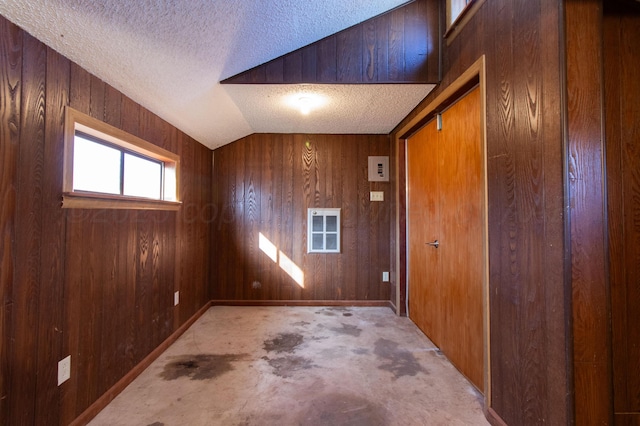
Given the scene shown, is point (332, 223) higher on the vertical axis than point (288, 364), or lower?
higher

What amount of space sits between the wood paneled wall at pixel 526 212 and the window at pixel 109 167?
232 cm

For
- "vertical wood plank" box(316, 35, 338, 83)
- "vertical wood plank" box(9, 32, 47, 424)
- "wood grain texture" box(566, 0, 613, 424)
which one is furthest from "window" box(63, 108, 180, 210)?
"wood grain texture" box(566, 0, 613, 424)

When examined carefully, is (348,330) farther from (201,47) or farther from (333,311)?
(201,47)

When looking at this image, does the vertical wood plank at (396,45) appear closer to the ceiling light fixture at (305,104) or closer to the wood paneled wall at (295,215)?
the ceiling light fixture at (305,104)

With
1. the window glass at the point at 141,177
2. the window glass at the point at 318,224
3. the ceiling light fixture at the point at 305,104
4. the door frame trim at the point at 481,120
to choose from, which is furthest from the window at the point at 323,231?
the window glass at the point at 141,177

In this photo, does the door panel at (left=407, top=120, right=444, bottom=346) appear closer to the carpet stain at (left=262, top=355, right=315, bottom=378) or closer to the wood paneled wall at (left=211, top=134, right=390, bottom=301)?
the wood paneled wall at (left=211, top=134, right=390, bottom=301)

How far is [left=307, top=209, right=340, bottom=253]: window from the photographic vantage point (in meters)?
3.58

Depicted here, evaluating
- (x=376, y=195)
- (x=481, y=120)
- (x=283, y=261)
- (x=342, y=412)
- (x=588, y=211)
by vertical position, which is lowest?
(x=342, y=412)

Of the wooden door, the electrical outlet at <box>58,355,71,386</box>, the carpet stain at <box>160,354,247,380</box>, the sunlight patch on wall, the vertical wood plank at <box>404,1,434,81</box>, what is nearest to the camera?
the electrical outlet at <box>58,355,71,386</box>

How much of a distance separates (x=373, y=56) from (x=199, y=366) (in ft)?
9.14

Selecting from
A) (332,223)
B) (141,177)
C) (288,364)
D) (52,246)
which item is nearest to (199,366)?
(288,364)

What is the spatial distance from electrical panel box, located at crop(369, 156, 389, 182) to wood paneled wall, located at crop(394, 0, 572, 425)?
6.35ft

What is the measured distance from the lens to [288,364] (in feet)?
7.15

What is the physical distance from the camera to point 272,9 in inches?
67.4
